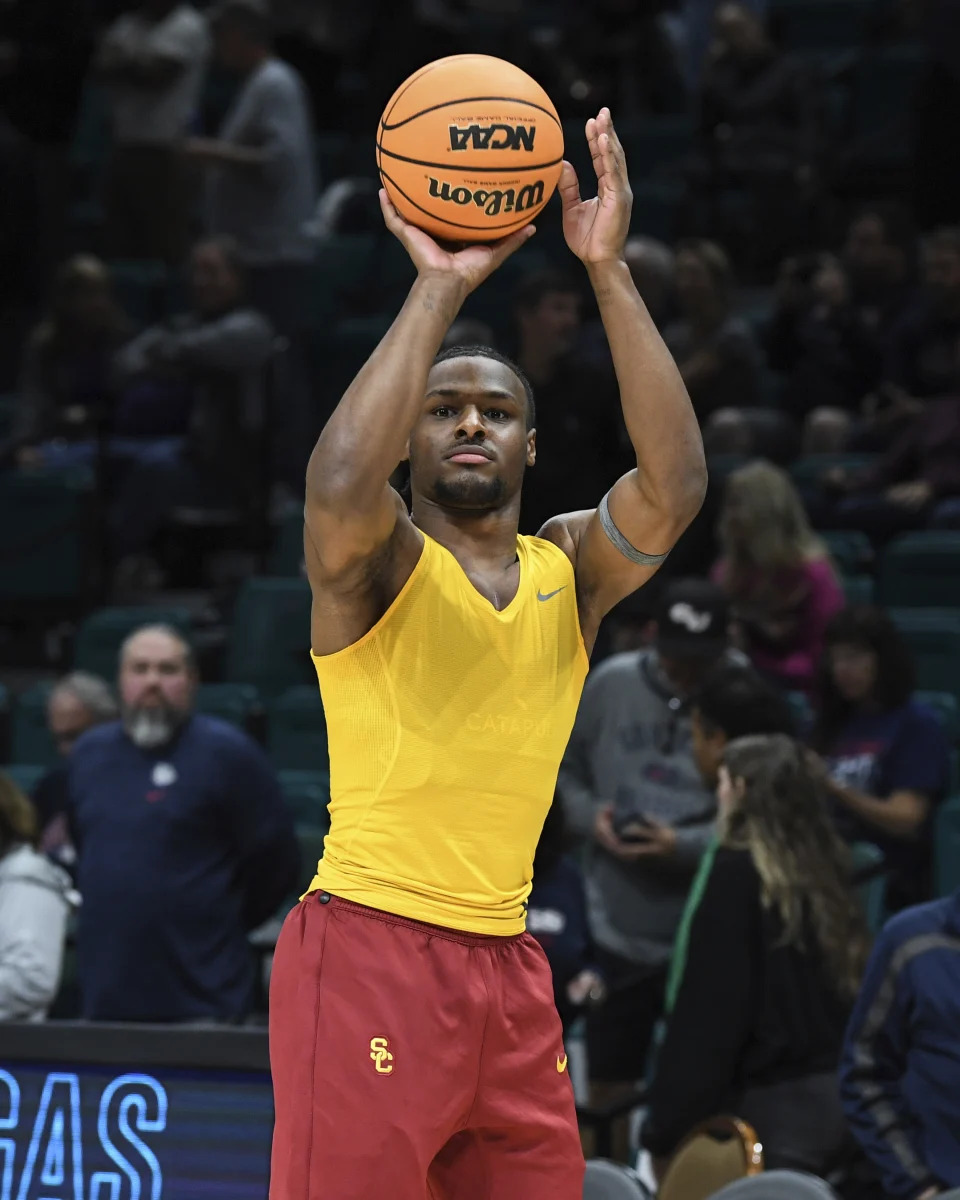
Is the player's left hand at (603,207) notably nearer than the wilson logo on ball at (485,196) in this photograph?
No

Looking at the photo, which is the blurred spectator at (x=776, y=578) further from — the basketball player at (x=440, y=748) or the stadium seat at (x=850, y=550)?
the basketball player at (x=440, y=748)

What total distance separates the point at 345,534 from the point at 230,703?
15.5 feet

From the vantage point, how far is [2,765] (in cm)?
812

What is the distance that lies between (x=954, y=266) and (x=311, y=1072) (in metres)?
6.04

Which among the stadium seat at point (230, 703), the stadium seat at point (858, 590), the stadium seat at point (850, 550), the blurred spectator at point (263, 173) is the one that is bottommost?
the stadium seat at point (230, 703)

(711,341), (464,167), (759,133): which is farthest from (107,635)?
(464,167)

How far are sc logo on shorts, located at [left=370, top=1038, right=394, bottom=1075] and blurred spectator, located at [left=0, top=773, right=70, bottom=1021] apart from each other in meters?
2.58

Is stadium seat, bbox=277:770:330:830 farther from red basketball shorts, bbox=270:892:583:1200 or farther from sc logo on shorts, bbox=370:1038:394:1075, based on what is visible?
sc logo on shorts, bbox=370:1038:394:1075

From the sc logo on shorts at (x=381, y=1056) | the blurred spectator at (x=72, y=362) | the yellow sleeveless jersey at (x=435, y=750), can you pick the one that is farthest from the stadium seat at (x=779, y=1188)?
the blurred spectator at (x=72, y=362)

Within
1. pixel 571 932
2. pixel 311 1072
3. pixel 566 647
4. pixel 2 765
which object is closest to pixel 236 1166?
pixel 311 1072

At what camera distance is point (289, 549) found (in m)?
9.12

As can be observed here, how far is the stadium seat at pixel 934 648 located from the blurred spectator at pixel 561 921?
2.17 metres

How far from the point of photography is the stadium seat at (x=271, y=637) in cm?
840

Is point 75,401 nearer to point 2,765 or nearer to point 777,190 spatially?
point 2,765
